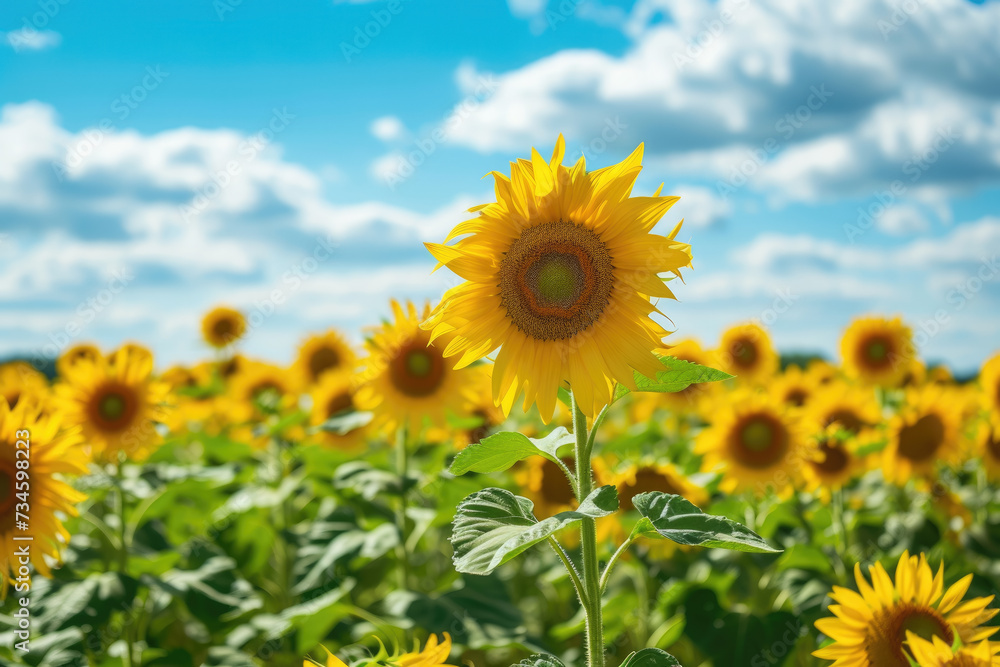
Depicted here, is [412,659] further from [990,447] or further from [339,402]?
[990,447]

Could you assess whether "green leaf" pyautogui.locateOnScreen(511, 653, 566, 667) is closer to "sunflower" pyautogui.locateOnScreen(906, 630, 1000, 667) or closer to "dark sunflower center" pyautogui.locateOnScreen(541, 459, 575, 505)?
"sunflower" pyautogui.locateOnScreen(906, 630, 1000, 667)

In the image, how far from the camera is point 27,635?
10.9ft

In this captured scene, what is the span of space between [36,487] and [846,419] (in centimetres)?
478

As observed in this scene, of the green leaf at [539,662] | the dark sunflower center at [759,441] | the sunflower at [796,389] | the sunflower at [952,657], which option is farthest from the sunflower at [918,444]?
the green leaf at [539,662]

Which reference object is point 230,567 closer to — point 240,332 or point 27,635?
point 27,635

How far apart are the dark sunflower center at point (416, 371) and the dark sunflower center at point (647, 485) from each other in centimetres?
122

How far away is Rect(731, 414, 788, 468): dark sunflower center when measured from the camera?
4.65 metres

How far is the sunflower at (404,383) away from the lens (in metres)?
4.48

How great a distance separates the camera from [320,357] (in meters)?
7.05

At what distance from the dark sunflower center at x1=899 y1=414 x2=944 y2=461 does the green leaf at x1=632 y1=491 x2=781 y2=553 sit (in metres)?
3.76

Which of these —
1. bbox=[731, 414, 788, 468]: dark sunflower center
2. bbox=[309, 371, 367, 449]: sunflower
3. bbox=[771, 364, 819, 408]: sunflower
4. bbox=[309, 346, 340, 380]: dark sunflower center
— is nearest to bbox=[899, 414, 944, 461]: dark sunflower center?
bbox=[731, 414, 788, 468]: dark sunflower center

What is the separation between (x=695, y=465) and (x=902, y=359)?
2.28 metres

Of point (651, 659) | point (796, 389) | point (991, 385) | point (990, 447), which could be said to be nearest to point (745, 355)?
point (796, 389)

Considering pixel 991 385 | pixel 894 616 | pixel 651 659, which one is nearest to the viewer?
pixel 651 659
